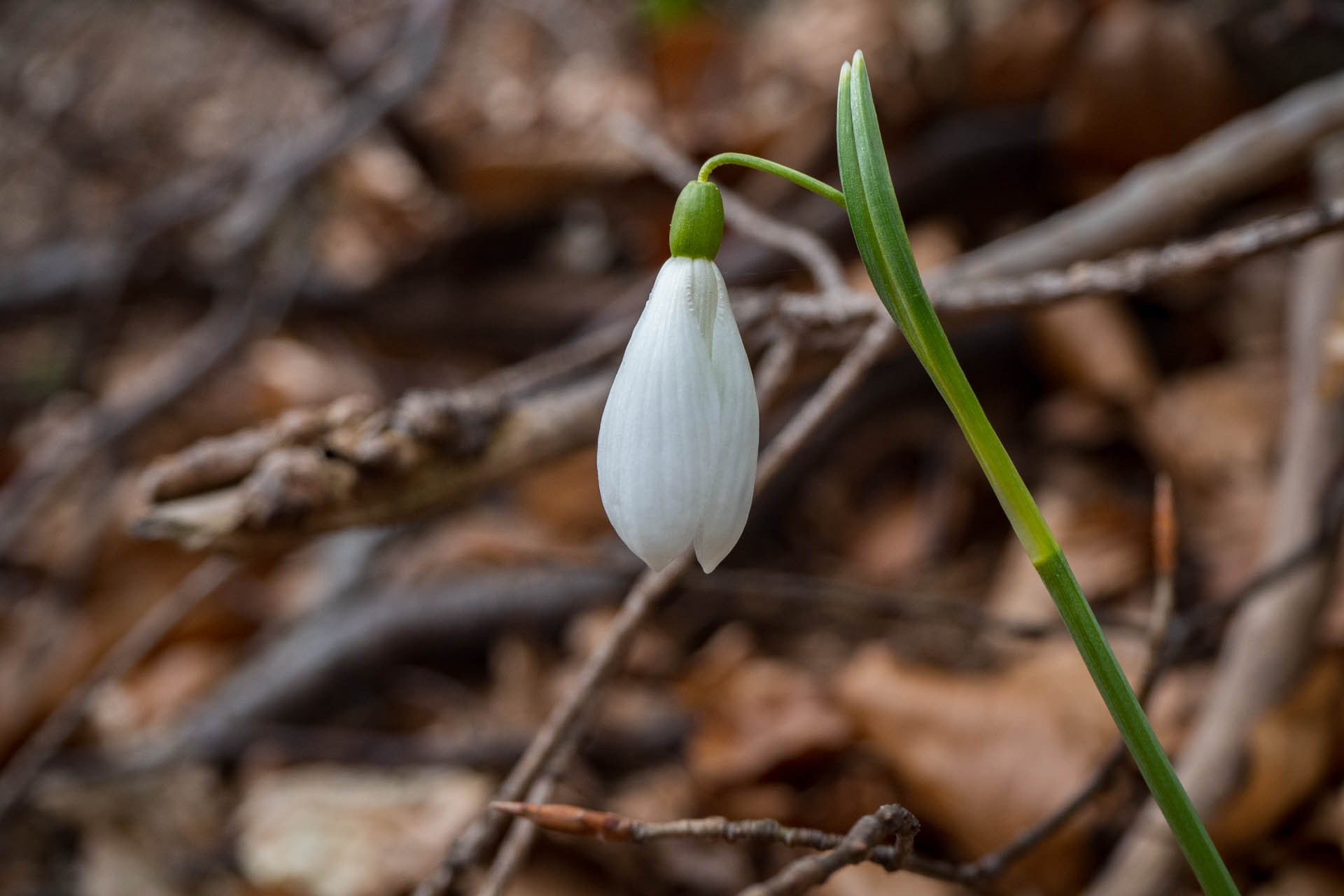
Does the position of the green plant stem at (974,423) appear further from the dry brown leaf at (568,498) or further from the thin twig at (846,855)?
the dry brown leaf at (568,498)

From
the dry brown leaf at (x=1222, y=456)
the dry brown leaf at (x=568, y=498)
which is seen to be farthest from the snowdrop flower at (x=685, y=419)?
the dry brown leaf at (x=568, y=498)

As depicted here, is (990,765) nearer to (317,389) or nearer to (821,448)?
(821,448)

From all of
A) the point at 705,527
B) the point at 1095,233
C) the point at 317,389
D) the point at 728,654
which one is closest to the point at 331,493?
the point at 705,527

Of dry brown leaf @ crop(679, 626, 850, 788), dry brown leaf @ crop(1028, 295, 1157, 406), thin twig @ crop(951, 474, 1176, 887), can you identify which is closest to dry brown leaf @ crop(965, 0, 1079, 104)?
dry brown leaf @ crop(1028, 295, 1157, 406)

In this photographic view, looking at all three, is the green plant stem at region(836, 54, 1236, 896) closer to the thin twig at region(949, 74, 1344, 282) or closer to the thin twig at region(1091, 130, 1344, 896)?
the thin twig at region(1091, 130, 1344, 896)

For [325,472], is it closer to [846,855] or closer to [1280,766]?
[846,855]

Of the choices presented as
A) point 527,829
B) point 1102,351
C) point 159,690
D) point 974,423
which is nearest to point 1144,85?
point 1102,351
